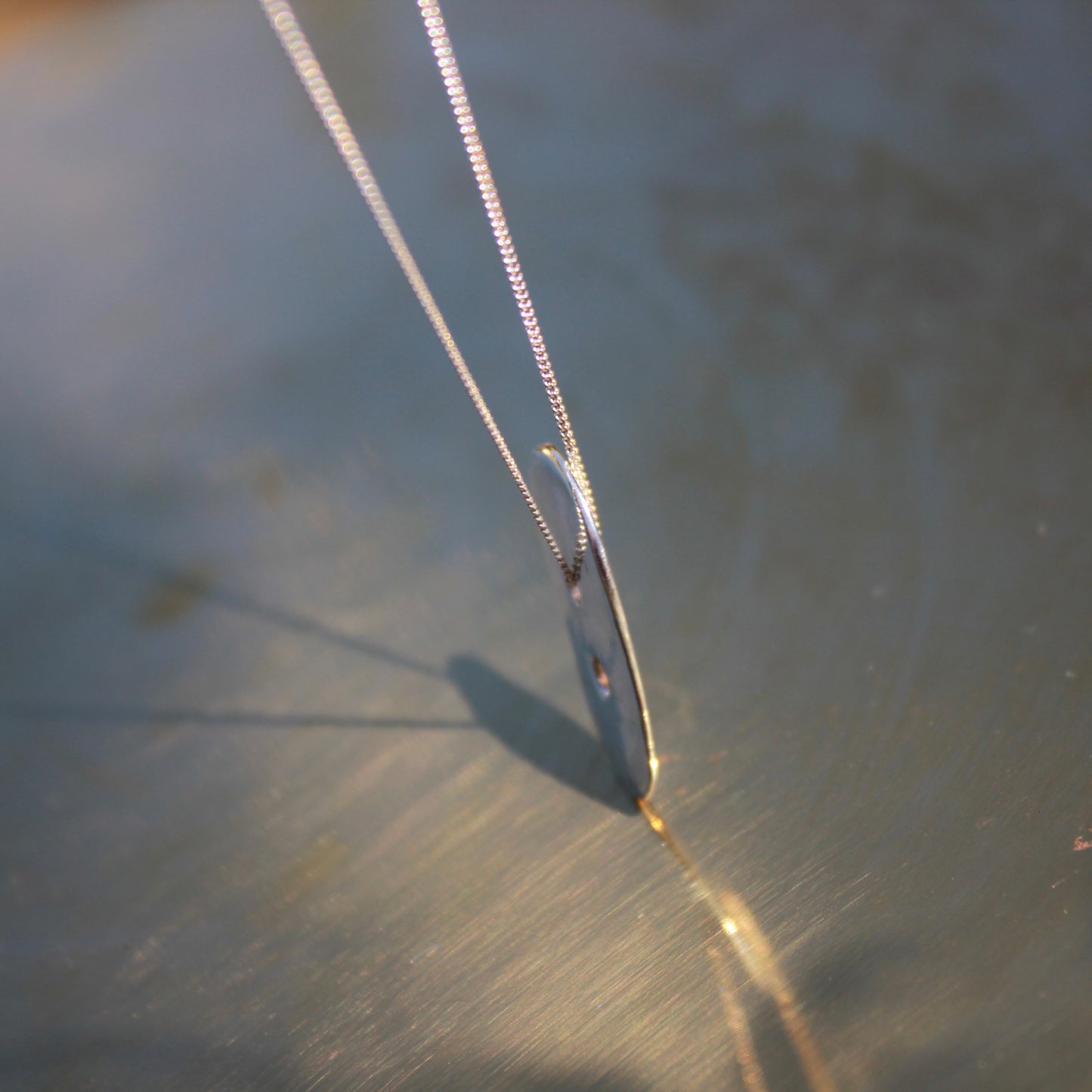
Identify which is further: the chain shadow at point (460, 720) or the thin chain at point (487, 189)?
the chain shadow at point (460, 720)

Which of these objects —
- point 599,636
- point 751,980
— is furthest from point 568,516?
point 751,980

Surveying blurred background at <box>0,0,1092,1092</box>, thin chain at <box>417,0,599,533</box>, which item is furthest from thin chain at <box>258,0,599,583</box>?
blurred background at <box>0,0,1092,1092</box>

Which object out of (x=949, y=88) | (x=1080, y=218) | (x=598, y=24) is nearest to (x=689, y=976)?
(x=1080, y=218)

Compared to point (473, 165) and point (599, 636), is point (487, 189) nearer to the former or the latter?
point (473, 165)

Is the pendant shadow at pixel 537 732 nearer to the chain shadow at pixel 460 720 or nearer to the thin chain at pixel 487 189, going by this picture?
the chain shadow at pixel 460 720

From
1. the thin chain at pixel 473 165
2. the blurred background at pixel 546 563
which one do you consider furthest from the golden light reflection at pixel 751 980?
the thin chain at pixel 473 165

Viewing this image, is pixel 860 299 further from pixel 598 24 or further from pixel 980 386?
pixel 598 24
